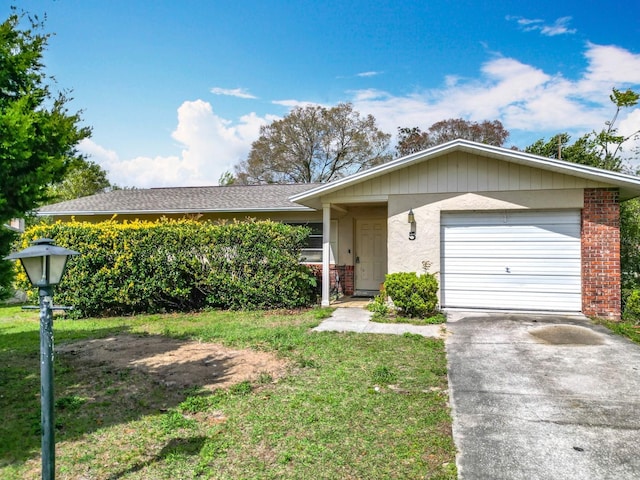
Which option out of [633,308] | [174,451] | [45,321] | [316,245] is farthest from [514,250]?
[45,321]

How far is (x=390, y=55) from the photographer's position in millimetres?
16594

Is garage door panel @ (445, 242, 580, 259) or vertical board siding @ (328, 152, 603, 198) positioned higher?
vertical board siding @ (328, 152, 603, 198)

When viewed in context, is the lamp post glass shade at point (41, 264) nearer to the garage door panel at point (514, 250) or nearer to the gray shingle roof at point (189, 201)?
the garage door panel at point (514, 250)

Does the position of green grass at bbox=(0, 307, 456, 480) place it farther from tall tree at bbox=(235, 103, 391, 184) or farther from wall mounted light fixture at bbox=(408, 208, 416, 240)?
tall tree at bbox=(235, 103, 391, 184)

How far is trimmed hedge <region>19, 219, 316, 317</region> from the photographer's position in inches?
395

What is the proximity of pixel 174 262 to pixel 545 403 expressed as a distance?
8.39m

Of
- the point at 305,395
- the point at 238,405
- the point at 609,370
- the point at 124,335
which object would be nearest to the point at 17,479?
the point at 238,405

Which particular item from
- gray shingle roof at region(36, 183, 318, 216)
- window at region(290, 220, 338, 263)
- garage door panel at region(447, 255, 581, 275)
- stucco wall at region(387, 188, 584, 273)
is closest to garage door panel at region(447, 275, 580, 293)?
garage door panel at region(447, 255, 581, 275)

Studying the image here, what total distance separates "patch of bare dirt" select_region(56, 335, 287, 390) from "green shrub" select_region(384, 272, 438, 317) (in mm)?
3736

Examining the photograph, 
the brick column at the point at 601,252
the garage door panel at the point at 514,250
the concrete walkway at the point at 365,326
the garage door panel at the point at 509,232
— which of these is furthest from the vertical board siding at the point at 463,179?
the concrete walkway at the point at 365,326

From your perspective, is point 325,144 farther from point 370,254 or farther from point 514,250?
point 514,250

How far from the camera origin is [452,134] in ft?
101

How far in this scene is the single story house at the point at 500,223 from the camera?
8680 mm

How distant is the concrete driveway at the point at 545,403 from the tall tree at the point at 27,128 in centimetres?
457
